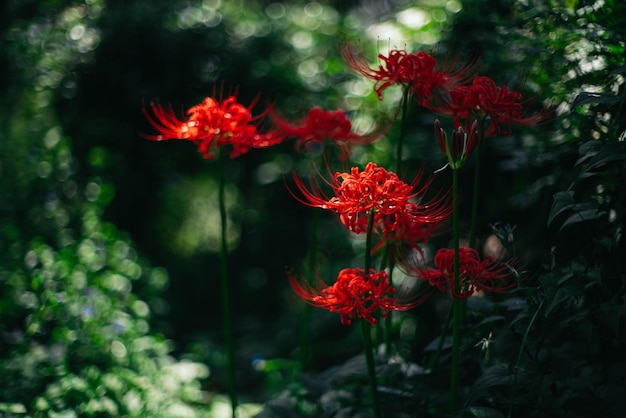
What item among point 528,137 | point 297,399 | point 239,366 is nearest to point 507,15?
point 528,137

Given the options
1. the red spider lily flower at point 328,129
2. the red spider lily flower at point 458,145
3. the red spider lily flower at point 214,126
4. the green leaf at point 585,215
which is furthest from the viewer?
the red spider lily flower at point 328,129

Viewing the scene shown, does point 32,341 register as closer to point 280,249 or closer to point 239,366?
point 239,366

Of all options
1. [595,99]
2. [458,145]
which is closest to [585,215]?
[595,99]

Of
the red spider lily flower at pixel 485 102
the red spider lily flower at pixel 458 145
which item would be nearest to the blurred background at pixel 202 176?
the red spider lily flower at pixel 485 102

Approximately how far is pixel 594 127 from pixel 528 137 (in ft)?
1.92

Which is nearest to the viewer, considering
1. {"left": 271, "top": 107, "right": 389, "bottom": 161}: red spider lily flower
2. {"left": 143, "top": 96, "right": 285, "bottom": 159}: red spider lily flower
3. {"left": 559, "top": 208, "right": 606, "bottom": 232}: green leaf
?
{"left": 559, "top": 208, "right": 606, "bottom": 232}: green leaf

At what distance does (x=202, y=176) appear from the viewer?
4633mm

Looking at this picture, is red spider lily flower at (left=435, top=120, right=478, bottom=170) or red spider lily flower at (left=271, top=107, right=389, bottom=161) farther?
red spider lily flower at (left=271, top=107, right=389, bottom=161)

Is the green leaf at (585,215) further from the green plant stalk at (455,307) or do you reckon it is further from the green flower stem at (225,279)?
the green flower stem at (225,279)

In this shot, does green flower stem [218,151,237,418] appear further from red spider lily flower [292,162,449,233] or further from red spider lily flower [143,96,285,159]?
red spider lily flower [292,162,449,233]

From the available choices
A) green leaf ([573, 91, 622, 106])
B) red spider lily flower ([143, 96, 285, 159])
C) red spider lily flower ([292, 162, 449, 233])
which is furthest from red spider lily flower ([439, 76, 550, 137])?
red spider lily flower ([143, 96, 285, 159])

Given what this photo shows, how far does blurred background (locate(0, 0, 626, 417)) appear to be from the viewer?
171 centimetres

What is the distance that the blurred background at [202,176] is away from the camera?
1.71 meters

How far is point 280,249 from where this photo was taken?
4.34 meters
